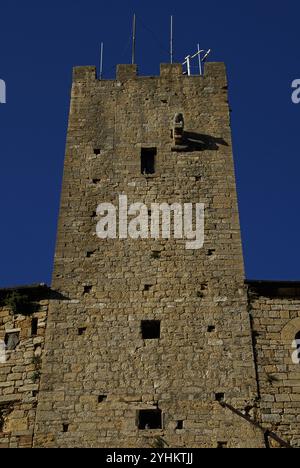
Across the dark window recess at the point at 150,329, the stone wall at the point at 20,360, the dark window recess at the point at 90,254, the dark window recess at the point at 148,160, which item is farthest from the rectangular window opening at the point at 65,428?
the dark window recess at the point at 148,160

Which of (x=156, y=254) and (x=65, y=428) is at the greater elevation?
(x=156, y=254)

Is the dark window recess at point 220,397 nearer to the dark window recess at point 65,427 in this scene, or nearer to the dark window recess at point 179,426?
the dark window recess at point 179,426

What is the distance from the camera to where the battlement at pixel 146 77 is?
2062 cm

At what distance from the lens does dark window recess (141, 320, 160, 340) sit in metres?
15.3

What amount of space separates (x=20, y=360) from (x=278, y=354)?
16.3ft

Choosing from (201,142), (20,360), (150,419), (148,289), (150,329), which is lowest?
(150,419)

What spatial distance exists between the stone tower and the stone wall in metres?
0.21

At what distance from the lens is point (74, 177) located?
59.5 feet

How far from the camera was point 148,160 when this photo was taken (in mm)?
18688

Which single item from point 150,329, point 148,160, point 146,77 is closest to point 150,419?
point 150,329

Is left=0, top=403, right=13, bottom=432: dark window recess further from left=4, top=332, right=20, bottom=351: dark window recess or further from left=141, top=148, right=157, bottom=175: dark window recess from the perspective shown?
left=141, top=148, right=157, bottom=175: dark window recess

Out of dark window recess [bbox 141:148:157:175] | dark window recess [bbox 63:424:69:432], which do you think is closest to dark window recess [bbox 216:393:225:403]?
dark window recess [bbox 63:424:69:432]

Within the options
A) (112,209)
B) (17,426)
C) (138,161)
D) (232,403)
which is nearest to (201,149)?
(138,161)

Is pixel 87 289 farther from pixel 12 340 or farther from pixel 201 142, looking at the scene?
Result: pixel 201 142
